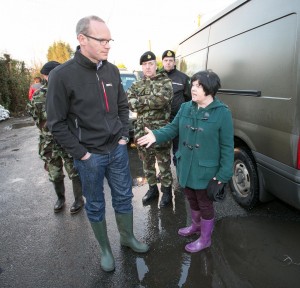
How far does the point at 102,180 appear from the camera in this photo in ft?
7.76

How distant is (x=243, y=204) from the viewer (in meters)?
3.32

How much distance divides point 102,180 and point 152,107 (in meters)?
1.26

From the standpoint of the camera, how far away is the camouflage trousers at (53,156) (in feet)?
11.0

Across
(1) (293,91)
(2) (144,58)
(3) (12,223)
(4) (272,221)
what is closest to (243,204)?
(4) (272,221)

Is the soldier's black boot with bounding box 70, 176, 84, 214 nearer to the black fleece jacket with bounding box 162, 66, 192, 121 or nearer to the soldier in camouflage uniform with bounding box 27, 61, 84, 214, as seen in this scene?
the soldier in camouflage uniform with bounding box 27, 61, 84, 214

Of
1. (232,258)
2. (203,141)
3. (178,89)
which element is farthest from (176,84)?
(232,258)

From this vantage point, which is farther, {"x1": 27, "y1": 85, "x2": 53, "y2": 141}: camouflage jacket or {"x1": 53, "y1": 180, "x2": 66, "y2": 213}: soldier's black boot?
{"x1": 53, "y1": 180, "x2": 66, "y2": 213}: soldier's black boot

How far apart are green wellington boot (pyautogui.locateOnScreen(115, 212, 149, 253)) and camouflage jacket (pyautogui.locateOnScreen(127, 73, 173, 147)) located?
3.66 feet

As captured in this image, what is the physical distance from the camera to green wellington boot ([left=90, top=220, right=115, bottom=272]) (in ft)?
7.95

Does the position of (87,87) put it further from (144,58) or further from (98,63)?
(144,58)

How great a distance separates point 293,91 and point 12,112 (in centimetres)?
1410

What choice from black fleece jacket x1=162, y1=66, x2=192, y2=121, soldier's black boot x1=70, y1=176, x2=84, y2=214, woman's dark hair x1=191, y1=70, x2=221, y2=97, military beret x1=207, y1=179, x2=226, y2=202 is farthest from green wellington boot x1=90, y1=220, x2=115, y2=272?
black fleece jacket x1=162, y1=66, x2=192, y2=121

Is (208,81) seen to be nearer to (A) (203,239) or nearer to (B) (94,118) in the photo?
(B) (94,118)

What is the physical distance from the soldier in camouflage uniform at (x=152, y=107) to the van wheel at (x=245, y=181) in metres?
0.85
